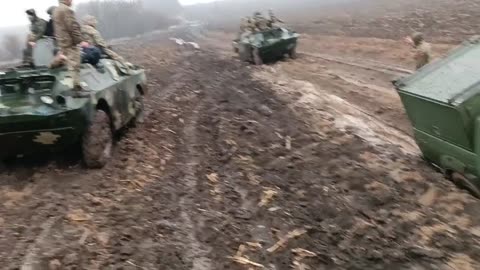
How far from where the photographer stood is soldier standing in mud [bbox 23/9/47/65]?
9.22 meters

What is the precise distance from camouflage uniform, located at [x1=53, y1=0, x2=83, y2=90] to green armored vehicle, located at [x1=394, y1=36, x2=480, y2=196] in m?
3.83

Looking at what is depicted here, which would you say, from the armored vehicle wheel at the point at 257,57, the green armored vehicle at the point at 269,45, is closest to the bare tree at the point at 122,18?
the green armored vehicle at the point at 269,45

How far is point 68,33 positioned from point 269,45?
9.31m

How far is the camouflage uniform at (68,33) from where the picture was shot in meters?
7.78

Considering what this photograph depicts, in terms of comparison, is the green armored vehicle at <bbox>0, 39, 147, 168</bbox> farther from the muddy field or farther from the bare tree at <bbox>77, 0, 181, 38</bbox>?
the bare tree at <bbox>77, 0, 181, 38</bbox>

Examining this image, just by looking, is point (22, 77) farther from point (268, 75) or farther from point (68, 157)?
point (268, 75)

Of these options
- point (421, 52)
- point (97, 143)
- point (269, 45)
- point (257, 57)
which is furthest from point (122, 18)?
point (97, 143)

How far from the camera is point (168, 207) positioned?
6398mm

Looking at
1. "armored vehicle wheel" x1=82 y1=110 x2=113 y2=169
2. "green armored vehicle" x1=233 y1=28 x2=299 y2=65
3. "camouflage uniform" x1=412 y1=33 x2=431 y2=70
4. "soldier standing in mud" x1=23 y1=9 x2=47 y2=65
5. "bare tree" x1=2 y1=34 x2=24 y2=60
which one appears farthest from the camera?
"bare tree" x1=2 y1=34 x2=24 y2=60

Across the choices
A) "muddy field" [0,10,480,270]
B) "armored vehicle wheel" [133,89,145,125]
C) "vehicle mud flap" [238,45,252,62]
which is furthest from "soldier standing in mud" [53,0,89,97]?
"vehicle mud flap" [238,45,252,62]

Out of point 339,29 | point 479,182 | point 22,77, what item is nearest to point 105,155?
point 22,77

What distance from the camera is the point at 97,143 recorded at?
7852mm

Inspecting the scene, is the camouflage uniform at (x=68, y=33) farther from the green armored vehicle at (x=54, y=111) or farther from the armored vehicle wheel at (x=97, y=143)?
the armored vehicle wheel at (x=97, y=143)

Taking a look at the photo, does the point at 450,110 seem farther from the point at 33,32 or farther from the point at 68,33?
the point at 33,32
